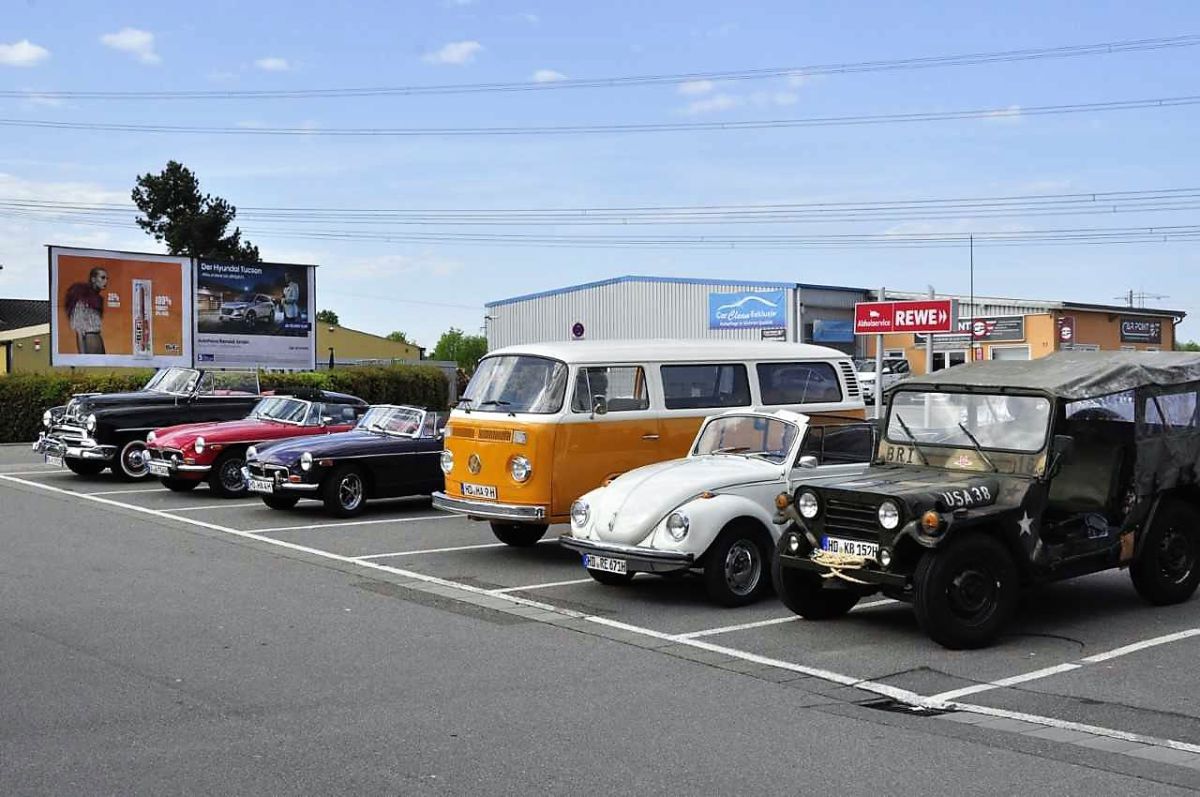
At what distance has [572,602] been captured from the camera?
1045 cm

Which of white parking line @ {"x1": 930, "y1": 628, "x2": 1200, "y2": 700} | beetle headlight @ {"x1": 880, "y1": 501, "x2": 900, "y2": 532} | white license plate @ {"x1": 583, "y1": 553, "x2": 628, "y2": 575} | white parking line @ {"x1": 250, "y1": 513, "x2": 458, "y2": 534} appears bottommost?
white parking line @ {"x1": 930, "y1": 628, "x2": 1200, "y2": 700}

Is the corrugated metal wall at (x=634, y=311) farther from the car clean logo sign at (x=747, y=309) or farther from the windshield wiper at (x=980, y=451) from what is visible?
the windshield wiper at (x=980, y=451)

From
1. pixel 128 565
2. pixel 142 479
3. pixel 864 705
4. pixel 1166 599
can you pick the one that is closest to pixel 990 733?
pixel 864 705

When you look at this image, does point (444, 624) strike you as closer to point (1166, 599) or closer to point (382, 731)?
point (382, 731)

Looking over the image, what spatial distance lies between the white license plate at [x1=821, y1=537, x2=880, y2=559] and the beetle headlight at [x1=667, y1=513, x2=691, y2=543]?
51.8 inches

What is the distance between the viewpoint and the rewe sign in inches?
961

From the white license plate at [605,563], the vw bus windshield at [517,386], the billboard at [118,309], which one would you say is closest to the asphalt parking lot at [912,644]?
the white license plate at [605,563]

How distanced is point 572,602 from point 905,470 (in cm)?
298

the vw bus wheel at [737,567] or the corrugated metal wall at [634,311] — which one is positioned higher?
the corrugated metal wall at [634,311]

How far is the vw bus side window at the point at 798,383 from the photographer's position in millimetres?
A: 13734

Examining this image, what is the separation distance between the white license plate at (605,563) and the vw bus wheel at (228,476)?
9.56 meters

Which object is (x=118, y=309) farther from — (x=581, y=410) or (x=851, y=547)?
(x=851, y=547)

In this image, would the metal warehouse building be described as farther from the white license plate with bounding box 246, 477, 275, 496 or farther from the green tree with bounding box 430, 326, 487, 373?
the green tree with bounding box 430, 326, 487, 373

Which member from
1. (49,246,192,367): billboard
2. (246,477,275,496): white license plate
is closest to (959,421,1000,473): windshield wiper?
(246,477,275,496): white license plate
